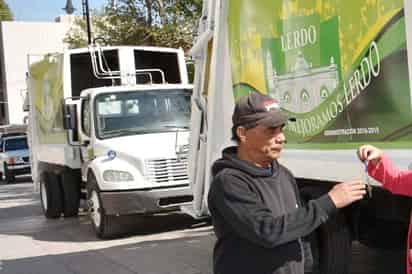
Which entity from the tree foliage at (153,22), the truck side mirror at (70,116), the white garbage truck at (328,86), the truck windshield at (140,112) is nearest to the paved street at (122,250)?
the white garbage truck at (328,86)

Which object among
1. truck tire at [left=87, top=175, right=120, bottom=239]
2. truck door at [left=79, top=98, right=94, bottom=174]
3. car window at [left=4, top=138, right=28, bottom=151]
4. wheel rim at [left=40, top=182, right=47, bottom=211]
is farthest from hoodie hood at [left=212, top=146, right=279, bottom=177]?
car window at [left=4, top=138, right=28, bottom=151]

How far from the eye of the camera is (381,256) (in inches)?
277

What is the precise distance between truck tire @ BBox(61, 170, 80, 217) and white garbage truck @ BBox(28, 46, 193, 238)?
18mm

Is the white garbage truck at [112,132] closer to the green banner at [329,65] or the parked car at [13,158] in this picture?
the green banner at [329,65]

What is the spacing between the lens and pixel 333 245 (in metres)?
5.12

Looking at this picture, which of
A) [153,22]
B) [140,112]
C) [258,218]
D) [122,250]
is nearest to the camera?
[258,218]

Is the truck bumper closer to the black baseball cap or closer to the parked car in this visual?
the black baseball cap

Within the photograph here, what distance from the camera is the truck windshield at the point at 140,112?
10.4 metres

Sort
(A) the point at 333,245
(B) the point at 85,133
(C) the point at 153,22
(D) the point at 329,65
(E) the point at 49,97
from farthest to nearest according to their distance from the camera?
(C) the point at 153,22
(E) the point at 49,97
(B) the point at 85,133
(A) the point at 333,245
(D) the point at 329,65

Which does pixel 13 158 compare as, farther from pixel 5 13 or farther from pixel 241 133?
pixel 5 13

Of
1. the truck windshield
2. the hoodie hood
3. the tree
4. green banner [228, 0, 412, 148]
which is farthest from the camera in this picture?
the tree

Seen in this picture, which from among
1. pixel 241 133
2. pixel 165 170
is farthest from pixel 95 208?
pixel 241 133

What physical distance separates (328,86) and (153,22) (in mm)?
14360

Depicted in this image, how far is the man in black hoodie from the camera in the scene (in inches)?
99.6
